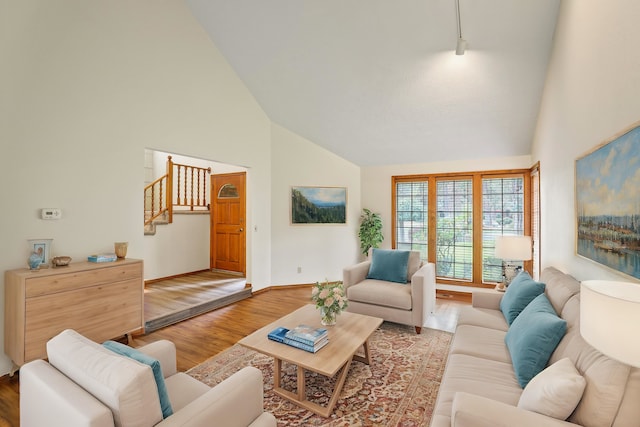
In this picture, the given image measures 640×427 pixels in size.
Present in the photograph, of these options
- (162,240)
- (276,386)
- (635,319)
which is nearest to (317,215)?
(162,240)

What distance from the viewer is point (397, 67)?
347 cm

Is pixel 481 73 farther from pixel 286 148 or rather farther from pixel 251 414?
pixel 251 414

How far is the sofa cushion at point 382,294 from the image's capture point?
3.51 metres

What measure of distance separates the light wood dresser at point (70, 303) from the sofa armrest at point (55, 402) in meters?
1.42

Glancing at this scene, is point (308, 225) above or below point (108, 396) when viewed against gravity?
above

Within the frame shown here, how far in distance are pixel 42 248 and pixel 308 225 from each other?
374 cm

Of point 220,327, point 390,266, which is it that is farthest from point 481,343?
point 220,327

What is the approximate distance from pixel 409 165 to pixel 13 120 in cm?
523

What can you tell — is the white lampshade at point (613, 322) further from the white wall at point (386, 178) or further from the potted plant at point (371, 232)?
the potted plant at point (371, 232)

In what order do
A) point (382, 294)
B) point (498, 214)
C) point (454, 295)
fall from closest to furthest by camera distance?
1. point (382, 294)
2. point (498, 214)
3. point (454, 295)

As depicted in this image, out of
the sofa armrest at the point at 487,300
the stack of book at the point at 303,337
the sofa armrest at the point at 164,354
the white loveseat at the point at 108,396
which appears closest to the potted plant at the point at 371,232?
the sofa armrest at the point at 487,300

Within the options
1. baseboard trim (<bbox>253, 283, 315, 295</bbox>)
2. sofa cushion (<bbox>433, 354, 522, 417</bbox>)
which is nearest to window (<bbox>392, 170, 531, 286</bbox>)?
baseboard trim (<bbox>253, 283, 315, 295</bbox>)

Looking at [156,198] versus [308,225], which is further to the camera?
[156,198]

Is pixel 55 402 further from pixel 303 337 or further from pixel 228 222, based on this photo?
pixel 228 222
